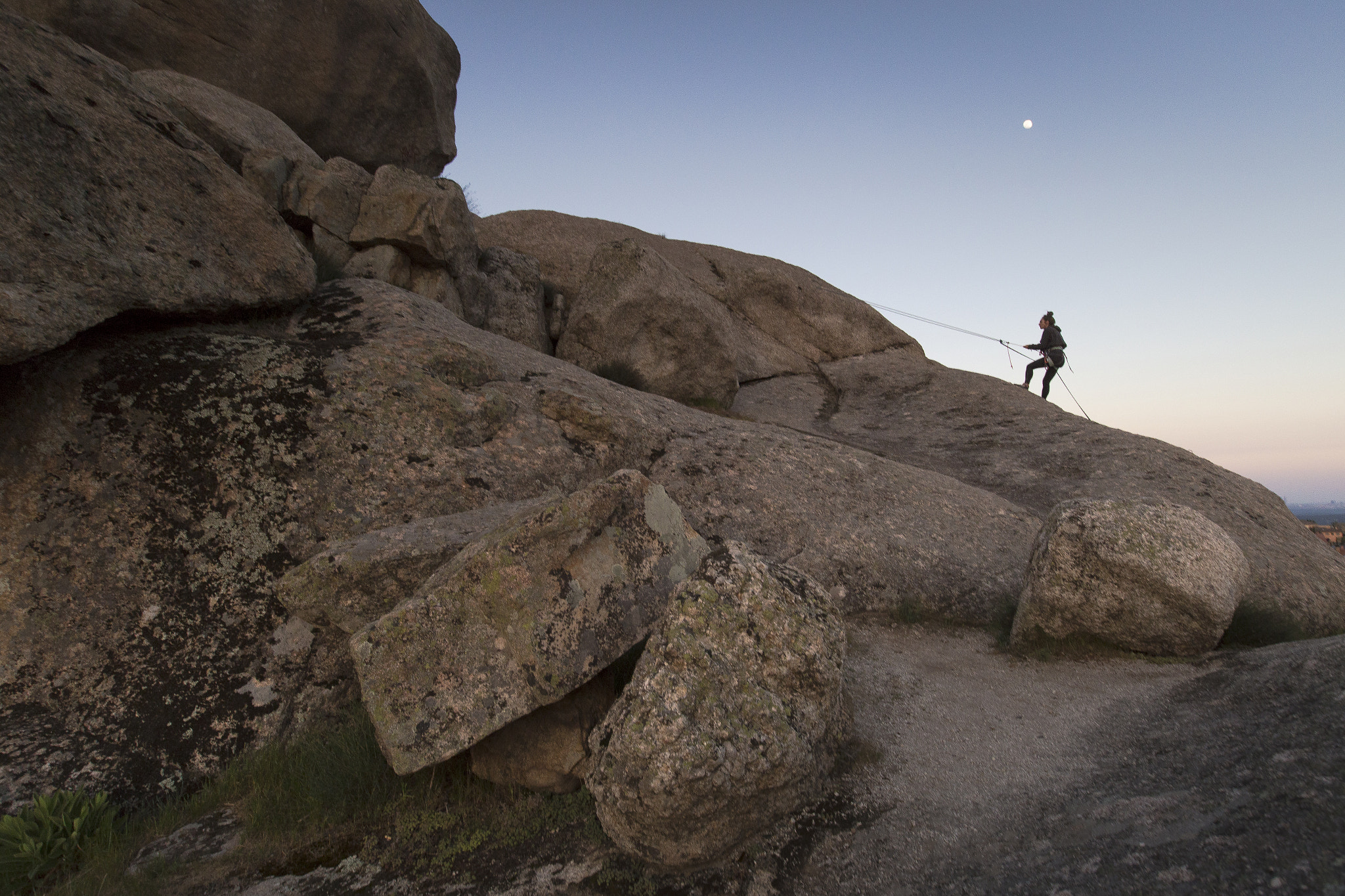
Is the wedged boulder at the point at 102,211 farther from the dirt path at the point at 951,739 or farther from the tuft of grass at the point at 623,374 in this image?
the tuft of grass at the point at 623,374

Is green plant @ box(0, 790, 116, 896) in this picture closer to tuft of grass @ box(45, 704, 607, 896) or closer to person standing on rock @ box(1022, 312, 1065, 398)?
tuft of grass @ box(45, 704, 607, 896)

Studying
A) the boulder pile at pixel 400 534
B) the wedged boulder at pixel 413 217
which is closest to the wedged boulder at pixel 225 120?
the boulder pile at pixel 400 534

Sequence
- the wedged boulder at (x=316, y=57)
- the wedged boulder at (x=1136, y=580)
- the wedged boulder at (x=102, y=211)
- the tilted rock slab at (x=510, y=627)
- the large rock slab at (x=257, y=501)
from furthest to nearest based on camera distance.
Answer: the wedged boulder at (x=316, y=57) < the wedged boulder at (x=1136, y=580) < the wedged boulder at (x=102, y=211) < the large rock slab at (x=257, y=501) < the tilted rock slab at (x=510, y=627)

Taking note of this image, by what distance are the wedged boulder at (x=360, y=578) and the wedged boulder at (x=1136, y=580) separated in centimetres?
502

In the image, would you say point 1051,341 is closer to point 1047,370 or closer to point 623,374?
point 1047,370

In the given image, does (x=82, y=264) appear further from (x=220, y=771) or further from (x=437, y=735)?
(x=437, y=735)

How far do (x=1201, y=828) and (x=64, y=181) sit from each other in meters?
8.50

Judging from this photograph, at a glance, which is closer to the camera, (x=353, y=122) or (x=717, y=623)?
(x=717, y=623)

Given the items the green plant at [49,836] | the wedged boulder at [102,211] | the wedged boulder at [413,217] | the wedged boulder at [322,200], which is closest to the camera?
the green plant at [49,836]

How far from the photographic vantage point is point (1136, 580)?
6.37 metres

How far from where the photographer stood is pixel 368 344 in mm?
7562

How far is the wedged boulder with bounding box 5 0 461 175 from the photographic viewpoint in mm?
12406

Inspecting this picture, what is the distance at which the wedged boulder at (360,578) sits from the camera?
16.3ft

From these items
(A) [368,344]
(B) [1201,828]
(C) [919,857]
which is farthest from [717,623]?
(A) [368,344]
